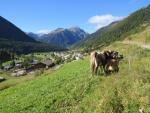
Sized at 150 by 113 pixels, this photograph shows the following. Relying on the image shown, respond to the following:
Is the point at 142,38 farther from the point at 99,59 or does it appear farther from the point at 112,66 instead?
the point at 112,66

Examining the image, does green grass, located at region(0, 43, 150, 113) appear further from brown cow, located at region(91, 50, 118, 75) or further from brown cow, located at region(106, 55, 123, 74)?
brown cow, located at region(91, 50, 118, 75)

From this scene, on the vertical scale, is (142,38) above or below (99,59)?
above

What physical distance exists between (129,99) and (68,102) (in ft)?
13.6

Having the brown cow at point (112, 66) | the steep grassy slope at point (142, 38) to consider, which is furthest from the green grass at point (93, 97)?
the steep grassy slope at point (142, 38)

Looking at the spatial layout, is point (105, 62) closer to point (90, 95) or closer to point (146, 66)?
point (146, 66)

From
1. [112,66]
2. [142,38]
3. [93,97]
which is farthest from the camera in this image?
[142,38]

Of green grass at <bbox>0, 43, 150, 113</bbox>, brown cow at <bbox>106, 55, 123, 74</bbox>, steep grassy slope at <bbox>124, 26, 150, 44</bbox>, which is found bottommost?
green grass at <bbox>0, 43, 150, 113</bbox>

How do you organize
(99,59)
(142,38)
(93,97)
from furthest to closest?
1. (142,38)
2. (99,59)
3. (93,97)

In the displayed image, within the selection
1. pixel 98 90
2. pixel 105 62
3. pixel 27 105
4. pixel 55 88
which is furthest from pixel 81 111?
pixel 105 62

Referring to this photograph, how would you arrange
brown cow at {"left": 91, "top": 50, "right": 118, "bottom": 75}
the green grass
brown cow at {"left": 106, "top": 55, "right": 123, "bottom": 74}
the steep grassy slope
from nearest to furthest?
1. the green grass
2. brown cow at {"left": 106, "top": 55, "right": 123, "bottom": 74}
3. brown cow at {"left": 91, "top": 50, "right": 118, "bottom": 75}
4. the steep grassy slope

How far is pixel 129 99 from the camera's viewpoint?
17984 mm

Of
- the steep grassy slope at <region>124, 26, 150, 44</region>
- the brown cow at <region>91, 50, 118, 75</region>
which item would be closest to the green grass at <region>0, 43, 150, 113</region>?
the brown cow at <region>91, 50, 118, 75</region>

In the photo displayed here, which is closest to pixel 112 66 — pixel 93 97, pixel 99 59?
pixel 99 59

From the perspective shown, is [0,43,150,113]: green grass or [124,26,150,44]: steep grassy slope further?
[124,26,150,44]: steep grassy slope
